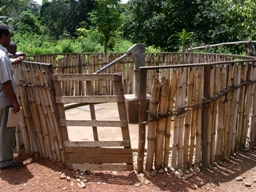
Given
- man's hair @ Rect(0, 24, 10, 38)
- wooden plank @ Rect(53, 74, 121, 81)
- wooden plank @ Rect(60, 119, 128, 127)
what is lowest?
wooden plank @ Rect(60, 119, 128, 127)

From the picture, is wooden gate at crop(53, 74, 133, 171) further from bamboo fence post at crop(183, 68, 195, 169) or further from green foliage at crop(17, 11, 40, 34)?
green foliage at crop(17, 11, 40, 34)

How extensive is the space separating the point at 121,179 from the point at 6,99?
5.64 feet

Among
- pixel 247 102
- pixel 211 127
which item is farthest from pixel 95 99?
pixel 247 102

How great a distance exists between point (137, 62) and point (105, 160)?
9.33 ft

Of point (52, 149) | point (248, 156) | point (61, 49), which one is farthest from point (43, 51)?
point (248, 156)

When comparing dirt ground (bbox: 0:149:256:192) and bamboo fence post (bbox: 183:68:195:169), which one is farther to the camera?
bamboo fence post (bbox: 183:68:195:169)

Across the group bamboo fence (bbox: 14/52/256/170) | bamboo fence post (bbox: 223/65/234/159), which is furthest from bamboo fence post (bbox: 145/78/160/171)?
bamboo fence post (bbox: 223/65/234/159)

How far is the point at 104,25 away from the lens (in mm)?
14867

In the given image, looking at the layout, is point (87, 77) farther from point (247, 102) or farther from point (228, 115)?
point (247, 102)

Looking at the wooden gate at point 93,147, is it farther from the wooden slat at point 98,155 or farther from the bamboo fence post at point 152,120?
the bamboo fence post at point 152,120

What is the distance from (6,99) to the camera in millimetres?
3404

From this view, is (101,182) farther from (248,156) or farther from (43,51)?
(43,51)

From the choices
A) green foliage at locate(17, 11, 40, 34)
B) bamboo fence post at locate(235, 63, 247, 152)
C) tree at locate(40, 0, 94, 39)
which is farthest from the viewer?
tree at locate(40, 0, 94, 39)

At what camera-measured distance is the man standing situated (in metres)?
3.21
